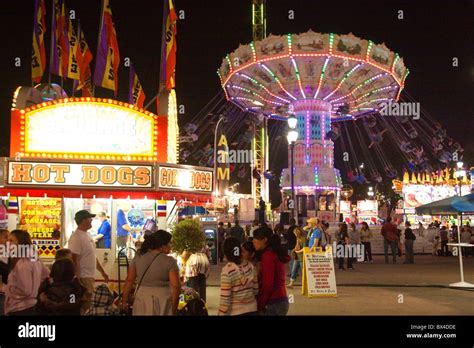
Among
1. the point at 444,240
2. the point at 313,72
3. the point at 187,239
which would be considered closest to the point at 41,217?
the point at 187,239

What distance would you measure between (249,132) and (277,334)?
142 feet

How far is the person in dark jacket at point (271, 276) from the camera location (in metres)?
6.95

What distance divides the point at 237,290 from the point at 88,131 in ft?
29.5

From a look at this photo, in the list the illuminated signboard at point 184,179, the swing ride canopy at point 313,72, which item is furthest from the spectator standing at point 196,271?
the swing ride canopy at point 313,72

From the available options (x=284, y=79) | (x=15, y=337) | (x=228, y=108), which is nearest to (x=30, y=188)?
(x=15, y=337)

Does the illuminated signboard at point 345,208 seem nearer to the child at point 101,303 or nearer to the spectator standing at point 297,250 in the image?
the spectator standing at point 297,250

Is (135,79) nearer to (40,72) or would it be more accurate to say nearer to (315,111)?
(40,72)

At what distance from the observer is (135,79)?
24.7 metres

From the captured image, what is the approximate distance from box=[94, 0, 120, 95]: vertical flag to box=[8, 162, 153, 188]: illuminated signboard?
5.08 metres

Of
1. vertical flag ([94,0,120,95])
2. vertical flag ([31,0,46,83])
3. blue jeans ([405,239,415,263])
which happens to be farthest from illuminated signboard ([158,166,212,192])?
blue jeans ([405,239,415,263])

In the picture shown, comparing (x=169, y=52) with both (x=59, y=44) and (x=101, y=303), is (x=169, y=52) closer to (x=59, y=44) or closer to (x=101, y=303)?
(x=59, y=44)

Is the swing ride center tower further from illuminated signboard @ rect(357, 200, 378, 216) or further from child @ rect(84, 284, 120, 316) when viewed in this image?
child @ rect(84, 284, 120, 316)

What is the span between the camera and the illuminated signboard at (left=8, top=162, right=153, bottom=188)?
13586 mm

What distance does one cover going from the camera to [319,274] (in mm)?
13938
